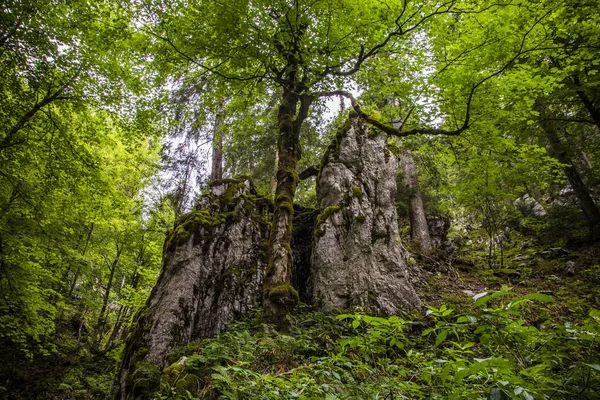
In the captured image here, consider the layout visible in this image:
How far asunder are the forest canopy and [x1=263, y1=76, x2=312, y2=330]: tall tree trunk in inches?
1.4

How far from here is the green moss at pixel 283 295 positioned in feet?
17.5

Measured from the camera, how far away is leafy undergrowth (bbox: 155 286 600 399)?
4.57ft

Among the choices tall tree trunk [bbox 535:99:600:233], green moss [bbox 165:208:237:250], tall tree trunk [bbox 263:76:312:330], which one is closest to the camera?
tall tree trunk [bbox 263:76:312:330]

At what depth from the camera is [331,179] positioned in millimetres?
7723

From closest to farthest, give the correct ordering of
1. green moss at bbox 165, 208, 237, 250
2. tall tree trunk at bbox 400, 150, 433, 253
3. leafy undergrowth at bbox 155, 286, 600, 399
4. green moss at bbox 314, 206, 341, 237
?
leafy undergrowth at bbox 155, 286, 600, 399 < green moss at bbox 165, 208, 237, 250 < green moss at bbox 314, 206, 341, 237 < tall tree trunk at bbox 400, 150, 433, 253

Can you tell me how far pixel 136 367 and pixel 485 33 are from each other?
8.13m

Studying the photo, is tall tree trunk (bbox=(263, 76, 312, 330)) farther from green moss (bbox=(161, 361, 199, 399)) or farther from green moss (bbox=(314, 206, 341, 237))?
green moss (bbox=(161, 361, 199, 399))

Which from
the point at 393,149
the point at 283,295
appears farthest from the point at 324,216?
the point at 393,149

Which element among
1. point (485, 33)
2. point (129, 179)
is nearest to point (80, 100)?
point (129, 179)

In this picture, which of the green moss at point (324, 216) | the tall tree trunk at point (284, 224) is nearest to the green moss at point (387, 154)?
the green moss at point (324, 216)

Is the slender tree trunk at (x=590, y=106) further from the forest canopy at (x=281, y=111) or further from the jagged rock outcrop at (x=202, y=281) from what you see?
the jagged rock outcrop at (x=202, y=281)

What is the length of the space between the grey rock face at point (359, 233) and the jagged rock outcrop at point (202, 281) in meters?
1.65

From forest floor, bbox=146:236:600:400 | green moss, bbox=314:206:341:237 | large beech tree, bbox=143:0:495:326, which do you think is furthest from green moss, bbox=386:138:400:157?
forest floor, bbox=146:236:600:400

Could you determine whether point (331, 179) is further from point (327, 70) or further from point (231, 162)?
point (231, 162)
